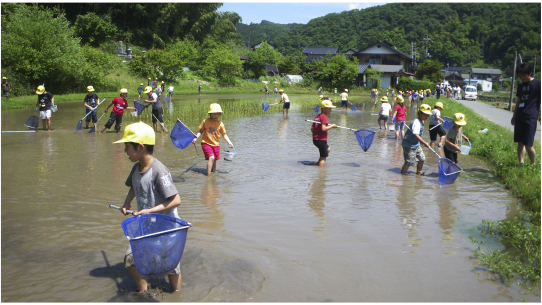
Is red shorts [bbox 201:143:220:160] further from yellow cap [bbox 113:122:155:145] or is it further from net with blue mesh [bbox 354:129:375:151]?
yellow cap [bbox 113:122:155:145]

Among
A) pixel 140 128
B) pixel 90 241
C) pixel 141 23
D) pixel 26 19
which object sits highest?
pixel 141 23

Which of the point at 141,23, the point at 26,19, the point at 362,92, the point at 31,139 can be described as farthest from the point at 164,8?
the point at 31,139

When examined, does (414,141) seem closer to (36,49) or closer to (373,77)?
(36,49)

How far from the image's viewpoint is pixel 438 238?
572cm

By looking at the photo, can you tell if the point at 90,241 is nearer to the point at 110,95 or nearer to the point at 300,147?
the point at 300,147

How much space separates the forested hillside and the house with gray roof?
34.3m

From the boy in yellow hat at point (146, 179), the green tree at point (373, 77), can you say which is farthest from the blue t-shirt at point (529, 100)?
the green tree at point (373, 77)

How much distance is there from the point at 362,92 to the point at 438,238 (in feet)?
199

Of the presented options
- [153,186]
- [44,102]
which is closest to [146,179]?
[153,186]

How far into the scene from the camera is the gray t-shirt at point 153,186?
381 cm

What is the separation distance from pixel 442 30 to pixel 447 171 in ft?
430

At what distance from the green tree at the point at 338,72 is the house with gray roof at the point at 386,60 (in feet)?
21.0

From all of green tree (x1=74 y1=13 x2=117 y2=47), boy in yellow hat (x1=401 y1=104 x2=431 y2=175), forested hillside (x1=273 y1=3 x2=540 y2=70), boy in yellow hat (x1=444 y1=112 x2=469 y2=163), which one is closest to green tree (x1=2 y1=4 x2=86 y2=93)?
green tree (x1=74 y1=13 x2=117 y2=47)

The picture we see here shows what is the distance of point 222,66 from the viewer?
198 ft
